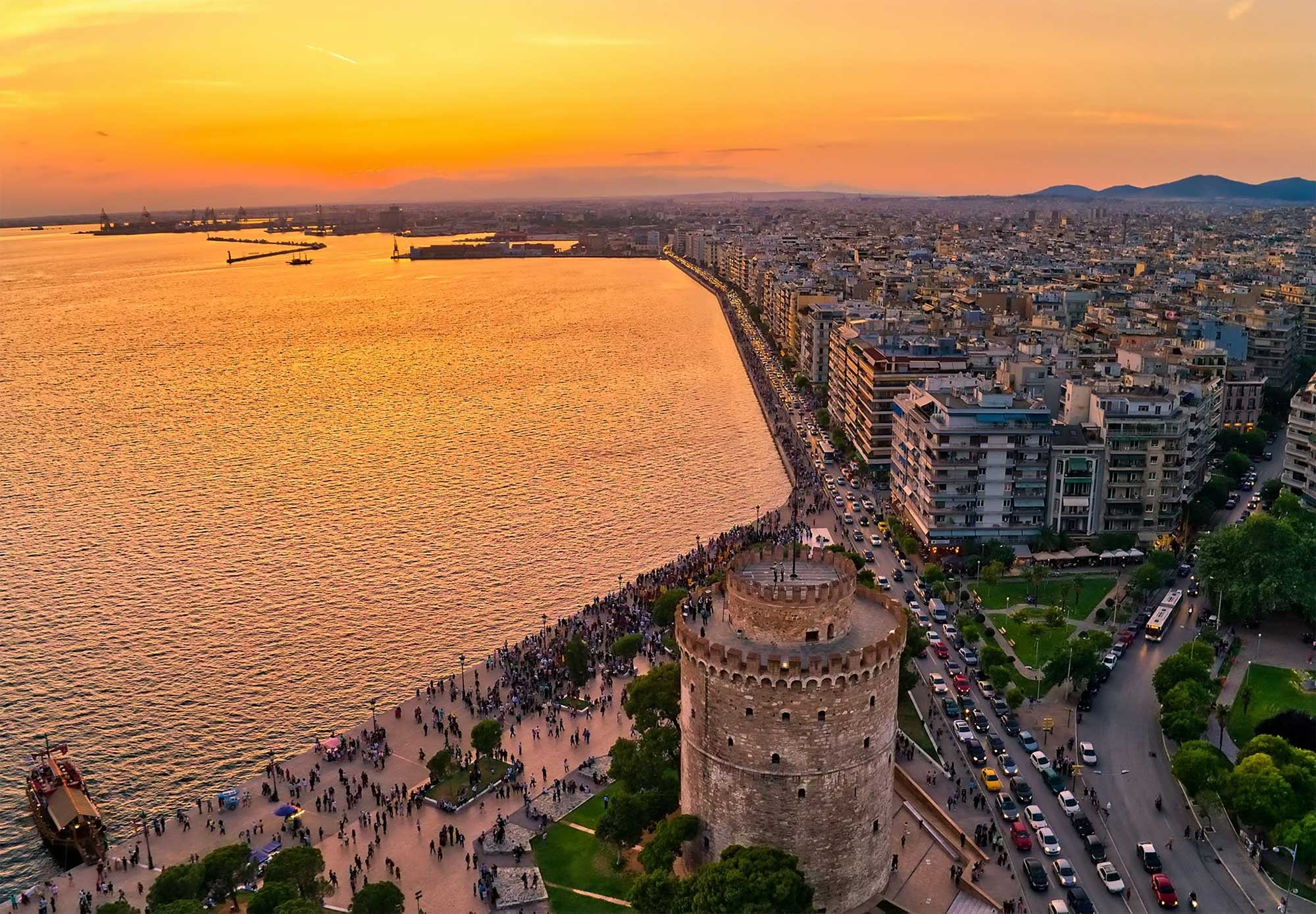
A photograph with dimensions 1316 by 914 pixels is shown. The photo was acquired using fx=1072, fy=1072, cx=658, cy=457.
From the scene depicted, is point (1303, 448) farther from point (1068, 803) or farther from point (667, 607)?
point (667, 607)

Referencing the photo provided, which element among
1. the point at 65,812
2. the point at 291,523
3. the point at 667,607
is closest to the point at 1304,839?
the point at 667,607

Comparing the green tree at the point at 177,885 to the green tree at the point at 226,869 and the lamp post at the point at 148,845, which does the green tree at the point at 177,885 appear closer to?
the green tree at the point at 226,869

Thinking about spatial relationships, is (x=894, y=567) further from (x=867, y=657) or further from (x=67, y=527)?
(x=67, y=527)

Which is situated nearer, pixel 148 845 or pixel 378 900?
pixel 378 900

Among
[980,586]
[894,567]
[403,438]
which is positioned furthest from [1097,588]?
[403,438]

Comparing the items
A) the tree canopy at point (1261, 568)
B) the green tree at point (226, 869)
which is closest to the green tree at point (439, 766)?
the green tree at point (226, 869)

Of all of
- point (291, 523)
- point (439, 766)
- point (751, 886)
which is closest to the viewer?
point (751, 886)
